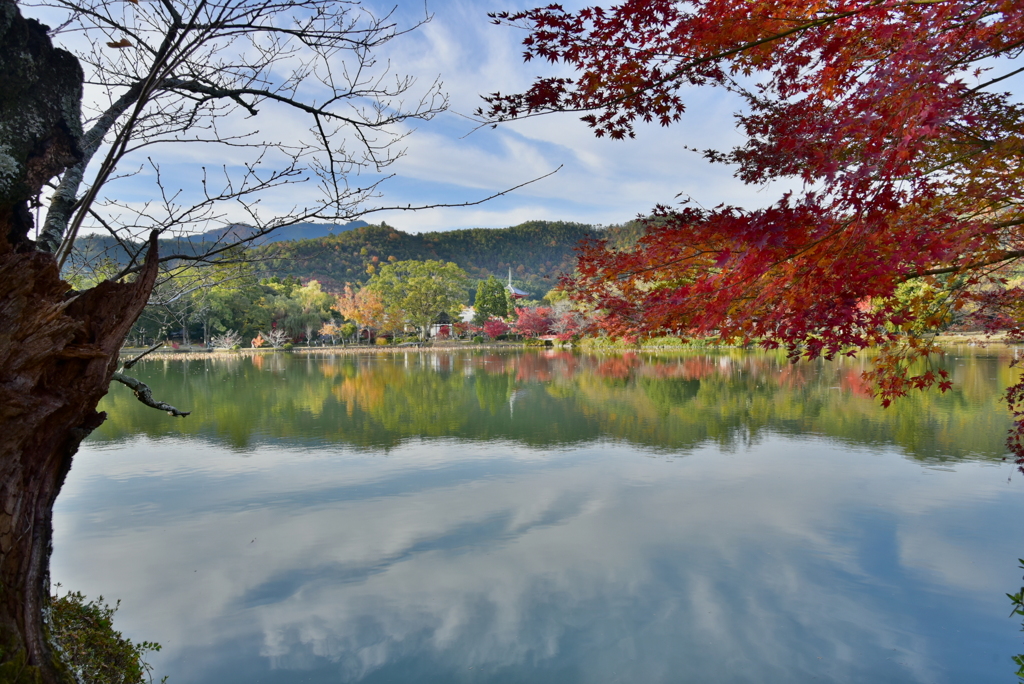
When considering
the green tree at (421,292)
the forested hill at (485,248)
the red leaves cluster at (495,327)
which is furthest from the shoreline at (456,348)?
the forested hill at (485,248)

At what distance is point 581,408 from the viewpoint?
10.6 metres

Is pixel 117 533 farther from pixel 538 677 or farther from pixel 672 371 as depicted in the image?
pixel 672 371

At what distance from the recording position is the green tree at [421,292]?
33.0 meters

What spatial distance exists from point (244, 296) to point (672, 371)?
885 inches

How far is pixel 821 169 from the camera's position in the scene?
8.57 ft

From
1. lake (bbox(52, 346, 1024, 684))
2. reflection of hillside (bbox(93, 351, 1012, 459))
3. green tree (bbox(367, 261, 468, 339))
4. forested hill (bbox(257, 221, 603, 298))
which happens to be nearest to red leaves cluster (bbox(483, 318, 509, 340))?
green tree (bbox(367, 261, 468, 339))

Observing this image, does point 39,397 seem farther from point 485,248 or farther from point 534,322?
point 485,248

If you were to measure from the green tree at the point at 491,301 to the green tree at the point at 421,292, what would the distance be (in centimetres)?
126

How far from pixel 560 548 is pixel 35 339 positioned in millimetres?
3521

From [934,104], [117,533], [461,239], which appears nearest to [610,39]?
[934,104]

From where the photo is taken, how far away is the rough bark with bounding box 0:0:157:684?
171 centimetres

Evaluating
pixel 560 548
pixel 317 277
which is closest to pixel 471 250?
pixel 317 277

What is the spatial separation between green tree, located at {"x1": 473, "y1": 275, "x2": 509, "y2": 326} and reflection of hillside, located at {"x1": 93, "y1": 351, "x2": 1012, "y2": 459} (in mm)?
18492

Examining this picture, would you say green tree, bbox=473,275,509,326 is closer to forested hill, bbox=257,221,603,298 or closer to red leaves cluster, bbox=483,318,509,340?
red leaves cluster, bbox=483,318,509,340
